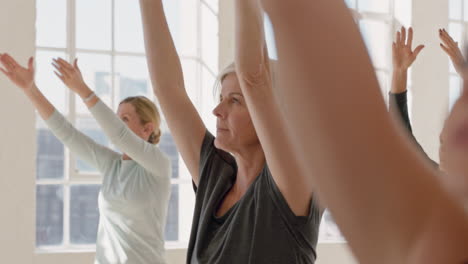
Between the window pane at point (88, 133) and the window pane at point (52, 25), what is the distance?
630 millimetres

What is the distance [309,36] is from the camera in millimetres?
207

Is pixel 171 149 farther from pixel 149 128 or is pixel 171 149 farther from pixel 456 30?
pixel 456 30

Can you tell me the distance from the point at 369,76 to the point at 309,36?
21 mm

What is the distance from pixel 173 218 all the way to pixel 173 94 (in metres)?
4.16

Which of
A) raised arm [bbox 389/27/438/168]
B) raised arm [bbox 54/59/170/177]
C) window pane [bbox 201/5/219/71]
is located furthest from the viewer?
window pane [bbox 201/5/219/71]

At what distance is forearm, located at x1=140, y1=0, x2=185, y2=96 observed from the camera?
1770 mm

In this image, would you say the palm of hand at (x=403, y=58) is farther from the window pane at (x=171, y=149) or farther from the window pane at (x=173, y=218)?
the window pane at (x=173, y=218)

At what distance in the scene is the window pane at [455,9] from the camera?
7.46 m

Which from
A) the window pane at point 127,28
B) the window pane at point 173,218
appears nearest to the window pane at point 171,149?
the window pane at point 173,218

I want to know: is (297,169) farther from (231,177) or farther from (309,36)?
(309,36)

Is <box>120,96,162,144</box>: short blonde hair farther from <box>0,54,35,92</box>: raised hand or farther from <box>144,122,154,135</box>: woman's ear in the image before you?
<box>0,54,35,92</box>: raised hand

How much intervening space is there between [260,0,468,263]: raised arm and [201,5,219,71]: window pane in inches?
227

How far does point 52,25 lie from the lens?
5660 millimetres

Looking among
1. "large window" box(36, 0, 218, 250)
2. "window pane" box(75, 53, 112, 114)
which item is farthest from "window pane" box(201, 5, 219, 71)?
"window pane" box(75, 53, 112, 114)
